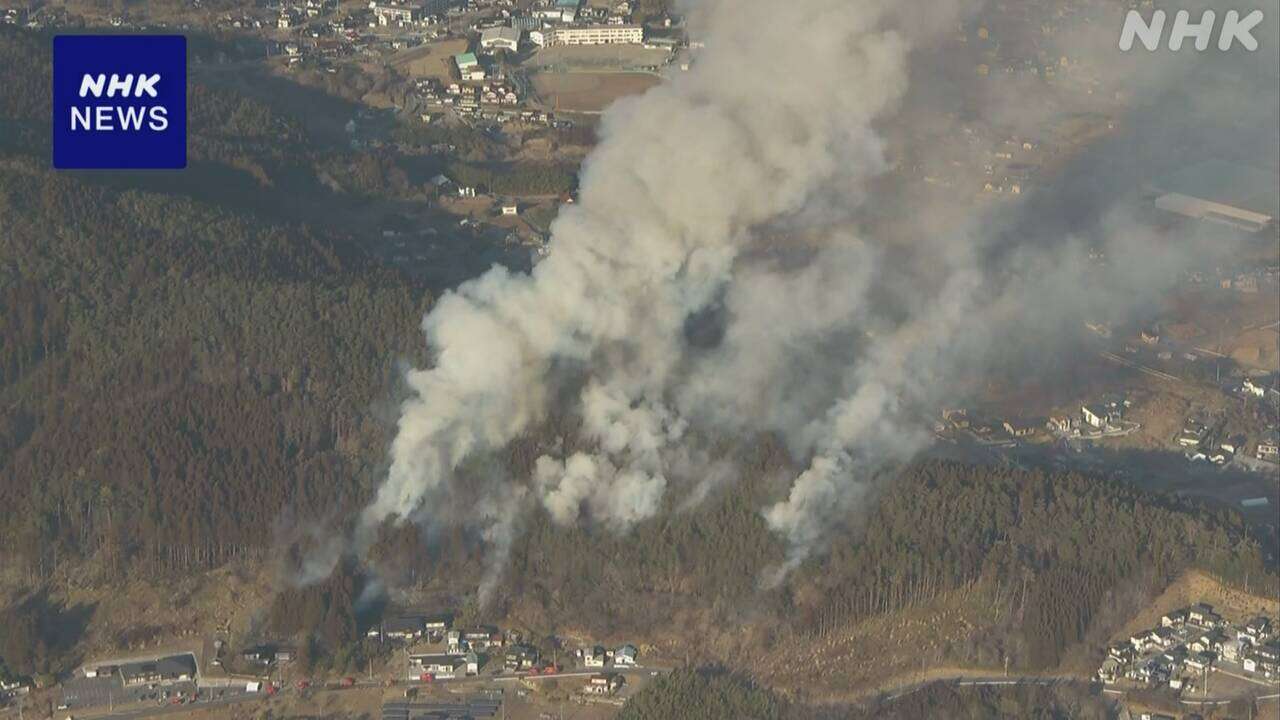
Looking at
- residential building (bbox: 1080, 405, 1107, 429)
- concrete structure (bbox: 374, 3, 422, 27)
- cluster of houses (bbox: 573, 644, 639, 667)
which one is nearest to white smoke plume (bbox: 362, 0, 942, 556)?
cluster of houses (bbox: 573, 644, 639, 667)

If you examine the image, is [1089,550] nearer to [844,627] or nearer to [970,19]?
[844,627]

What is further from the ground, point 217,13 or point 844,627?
point 217,13

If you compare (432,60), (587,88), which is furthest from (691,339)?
(432,60)

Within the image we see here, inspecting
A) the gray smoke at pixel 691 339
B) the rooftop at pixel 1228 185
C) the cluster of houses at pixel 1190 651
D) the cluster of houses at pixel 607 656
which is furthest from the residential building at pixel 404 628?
the rooftop at pixel 1228 185

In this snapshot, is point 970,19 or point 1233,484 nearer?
point 1233,484

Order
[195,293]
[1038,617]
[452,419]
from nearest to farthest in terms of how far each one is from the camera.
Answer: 1. [1038,617]
2. [452,419]
3. [195,293]

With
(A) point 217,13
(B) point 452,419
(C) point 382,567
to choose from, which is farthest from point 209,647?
(A) point 217,13
